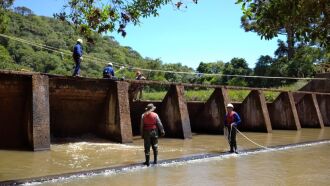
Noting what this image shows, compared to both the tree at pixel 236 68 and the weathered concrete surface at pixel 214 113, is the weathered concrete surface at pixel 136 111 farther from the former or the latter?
the tree at pixel 236 68

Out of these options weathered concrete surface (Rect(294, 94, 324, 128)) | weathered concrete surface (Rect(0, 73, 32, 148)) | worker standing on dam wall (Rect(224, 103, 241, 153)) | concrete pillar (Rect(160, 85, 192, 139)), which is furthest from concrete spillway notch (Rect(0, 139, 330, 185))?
weathered concrete surface (Rect(294, 94, 324, 128))

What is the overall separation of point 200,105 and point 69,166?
39.6 feet

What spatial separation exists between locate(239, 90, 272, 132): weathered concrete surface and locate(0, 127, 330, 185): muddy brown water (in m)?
5.78

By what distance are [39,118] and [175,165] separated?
4.68 metres

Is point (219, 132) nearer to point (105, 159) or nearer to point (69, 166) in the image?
point (105, 159)

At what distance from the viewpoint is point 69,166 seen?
409 inches

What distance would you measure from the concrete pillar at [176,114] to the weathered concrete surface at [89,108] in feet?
9.52

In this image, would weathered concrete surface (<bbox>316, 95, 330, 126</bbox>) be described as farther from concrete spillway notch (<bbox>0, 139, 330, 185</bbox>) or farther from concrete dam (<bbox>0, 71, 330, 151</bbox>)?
concrete spillway notch (<bbox>0, 139, 330, 185</bbox>)

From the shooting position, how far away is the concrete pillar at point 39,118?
12.6 meters

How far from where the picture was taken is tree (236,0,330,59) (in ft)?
19.6

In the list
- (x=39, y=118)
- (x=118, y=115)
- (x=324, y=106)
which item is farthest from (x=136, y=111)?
(x=324, y=106)

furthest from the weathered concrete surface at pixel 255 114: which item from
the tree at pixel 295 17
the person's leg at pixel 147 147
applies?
the tree at pixel 295 17

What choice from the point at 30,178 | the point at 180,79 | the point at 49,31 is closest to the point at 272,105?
the point at 30,178

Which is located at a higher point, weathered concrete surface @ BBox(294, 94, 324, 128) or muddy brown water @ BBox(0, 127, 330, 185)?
weathered concrete surface @ BBox(294, 94, 324, 128)
